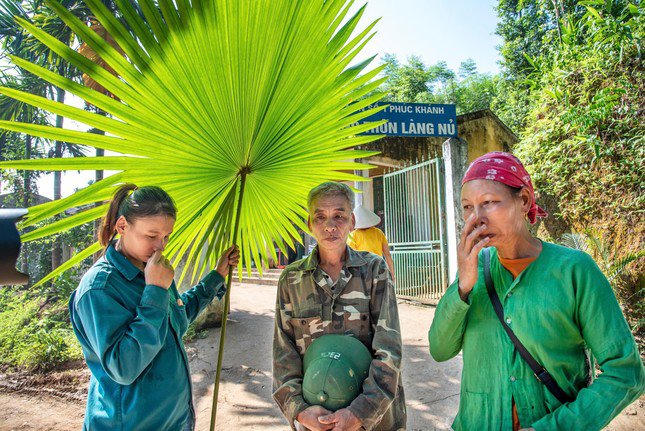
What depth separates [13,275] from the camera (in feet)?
3.67

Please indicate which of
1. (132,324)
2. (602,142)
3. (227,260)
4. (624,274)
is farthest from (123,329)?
(602,142)

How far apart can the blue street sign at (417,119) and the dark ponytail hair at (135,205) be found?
4811 millimetres

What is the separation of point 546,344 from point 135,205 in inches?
58.2

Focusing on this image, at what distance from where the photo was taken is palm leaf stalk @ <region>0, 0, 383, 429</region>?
1.31 meters

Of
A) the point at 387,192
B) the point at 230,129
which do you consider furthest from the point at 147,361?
the point at 387,192

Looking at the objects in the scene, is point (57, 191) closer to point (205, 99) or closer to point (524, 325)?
point (205, 99)

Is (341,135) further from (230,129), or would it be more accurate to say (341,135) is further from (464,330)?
(464,330)

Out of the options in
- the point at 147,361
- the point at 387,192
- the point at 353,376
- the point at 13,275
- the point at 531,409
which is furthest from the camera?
the point at 387,192

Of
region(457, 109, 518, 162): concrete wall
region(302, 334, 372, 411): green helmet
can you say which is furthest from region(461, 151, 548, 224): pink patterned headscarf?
region(457, 109, 518, 162): concrete wall

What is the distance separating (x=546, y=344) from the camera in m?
1.27

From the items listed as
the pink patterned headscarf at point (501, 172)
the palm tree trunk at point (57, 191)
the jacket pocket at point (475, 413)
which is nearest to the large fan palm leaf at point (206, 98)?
the pink patterned headscarf at point (501, 172)

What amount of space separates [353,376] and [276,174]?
99 cm

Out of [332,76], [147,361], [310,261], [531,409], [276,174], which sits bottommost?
[531,409]

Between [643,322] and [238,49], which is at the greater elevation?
[238,49]
